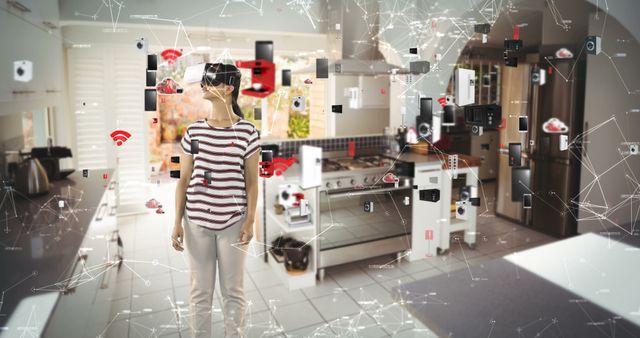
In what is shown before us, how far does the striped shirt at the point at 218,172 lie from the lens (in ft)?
3.71

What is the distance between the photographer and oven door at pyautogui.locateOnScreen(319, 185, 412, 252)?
1386 millimetres

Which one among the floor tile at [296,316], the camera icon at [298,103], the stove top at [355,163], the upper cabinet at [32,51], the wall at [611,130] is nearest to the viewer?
the upper cabinet at [32,51]

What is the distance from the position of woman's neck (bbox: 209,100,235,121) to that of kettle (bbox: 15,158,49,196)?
467 mm

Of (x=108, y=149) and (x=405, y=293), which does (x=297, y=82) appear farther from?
(x=405, y=293)

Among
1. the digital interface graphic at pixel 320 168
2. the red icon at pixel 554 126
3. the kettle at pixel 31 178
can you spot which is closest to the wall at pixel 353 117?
the digital interface graphic at pixel 320 168

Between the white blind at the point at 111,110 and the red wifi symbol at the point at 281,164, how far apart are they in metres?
0.36

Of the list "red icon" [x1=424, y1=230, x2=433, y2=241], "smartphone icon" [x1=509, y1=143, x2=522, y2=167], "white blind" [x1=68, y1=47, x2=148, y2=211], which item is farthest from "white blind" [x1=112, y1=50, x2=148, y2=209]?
"smartphone icon" [x1=509, y1=143, x2=522, y2=167]

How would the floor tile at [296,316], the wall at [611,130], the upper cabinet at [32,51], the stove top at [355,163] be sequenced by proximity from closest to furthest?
the upper cabinet at [32,51], the floor tile at [296,316], the stove top at [355,163], the wall at [611,130]

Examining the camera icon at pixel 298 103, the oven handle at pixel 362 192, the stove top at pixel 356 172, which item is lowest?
the oven handle at pixel 362 192

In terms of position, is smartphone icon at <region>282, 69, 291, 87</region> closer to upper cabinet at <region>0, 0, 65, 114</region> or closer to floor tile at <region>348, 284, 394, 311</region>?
upper cabinet at <region>0, 0, 65, 114</region>

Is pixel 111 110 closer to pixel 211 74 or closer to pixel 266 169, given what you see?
pixel 211 74

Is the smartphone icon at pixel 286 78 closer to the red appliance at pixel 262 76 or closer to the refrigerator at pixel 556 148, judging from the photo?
the red appliance at pixel 262 76

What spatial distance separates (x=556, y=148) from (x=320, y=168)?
85 cm

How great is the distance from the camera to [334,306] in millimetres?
1431
